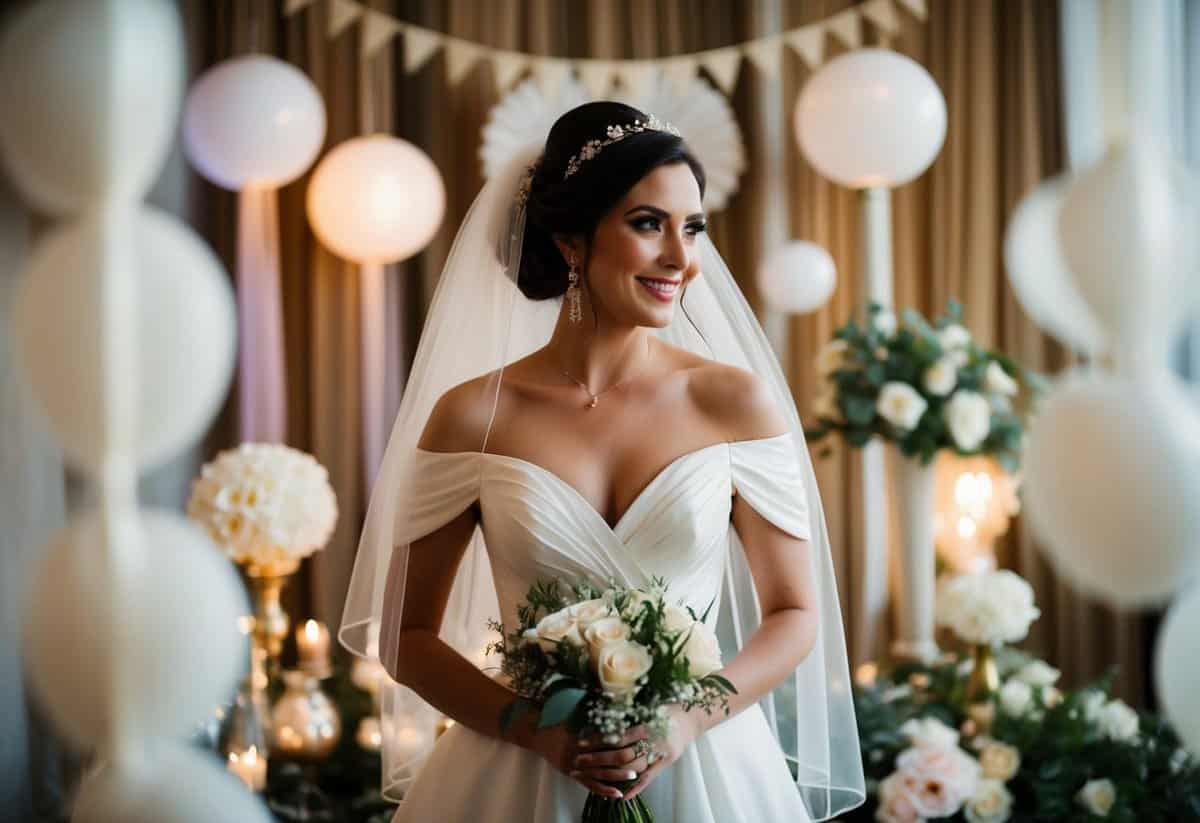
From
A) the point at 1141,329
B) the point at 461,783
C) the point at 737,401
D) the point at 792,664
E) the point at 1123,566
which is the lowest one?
the point at 461,783

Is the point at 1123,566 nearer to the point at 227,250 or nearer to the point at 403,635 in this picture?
the point at 403,635

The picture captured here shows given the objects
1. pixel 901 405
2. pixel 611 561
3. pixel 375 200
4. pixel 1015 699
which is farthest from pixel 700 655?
pixel 375 200

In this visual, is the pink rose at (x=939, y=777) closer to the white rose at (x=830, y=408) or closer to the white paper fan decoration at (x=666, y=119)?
the white rose at (x=830, y=408)

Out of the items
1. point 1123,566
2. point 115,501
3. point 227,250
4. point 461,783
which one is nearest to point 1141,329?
point 1123,566

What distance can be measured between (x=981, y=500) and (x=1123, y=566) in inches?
152

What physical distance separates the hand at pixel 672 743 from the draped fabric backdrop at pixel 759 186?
10.6ft

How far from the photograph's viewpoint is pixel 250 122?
416cm

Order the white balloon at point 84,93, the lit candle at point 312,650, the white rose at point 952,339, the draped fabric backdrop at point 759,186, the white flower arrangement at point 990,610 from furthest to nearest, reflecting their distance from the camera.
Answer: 1. the draped fabric backdrop at point 759,186
2. the white rose at point 952,339
3. the lit candle at point 312,650
4. the white flower arrangement at point 990,610
5. the white balloon at point 84,93

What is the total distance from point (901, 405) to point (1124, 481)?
341cm

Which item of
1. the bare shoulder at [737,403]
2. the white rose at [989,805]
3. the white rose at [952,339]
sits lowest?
the white rose at [989,805]

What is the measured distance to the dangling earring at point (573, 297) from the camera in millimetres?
2240

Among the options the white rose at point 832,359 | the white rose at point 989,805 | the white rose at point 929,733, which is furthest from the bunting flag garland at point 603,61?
the white rose at point 989,805

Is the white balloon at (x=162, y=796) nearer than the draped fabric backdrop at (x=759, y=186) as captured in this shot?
Yes

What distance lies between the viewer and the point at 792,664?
2.07m
